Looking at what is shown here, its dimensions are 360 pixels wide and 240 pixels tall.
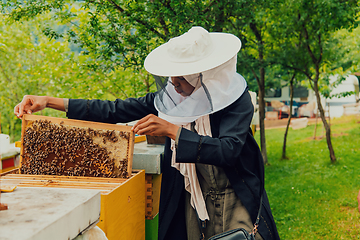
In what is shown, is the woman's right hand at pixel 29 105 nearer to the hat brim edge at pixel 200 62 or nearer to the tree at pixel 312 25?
the hat brim edge at pixel 200 62

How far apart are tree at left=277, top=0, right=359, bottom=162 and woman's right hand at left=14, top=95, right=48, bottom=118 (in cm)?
508

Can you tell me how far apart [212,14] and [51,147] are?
3371 mm

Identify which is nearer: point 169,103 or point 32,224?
point 32,224

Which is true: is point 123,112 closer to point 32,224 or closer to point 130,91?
point 32,224

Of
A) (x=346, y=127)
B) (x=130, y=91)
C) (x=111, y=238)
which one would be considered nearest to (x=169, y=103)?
(x=111, y=238)

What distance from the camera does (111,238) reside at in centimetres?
130

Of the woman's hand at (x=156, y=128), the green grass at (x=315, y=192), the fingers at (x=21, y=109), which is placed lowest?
the green grass at (x=315, y=192)

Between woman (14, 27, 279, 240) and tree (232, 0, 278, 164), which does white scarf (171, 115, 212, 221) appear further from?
tree (232, 0, 278, 164)

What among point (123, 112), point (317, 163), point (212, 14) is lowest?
point (317, 163)

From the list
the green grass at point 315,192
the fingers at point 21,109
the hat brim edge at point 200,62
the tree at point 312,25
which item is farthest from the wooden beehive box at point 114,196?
the tree at point 312,25

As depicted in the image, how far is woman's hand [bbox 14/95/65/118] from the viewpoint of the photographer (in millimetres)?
1747

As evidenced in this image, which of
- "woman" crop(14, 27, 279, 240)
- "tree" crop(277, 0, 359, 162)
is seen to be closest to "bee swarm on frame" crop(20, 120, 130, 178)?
"woman" crop(14, 27, 279, 240)

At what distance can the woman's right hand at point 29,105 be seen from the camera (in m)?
1.75

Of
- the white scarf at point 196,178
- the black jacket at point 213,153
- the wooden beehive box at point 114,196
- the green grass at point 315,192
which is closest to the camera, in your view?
the wooden beehive box at point 114,196
